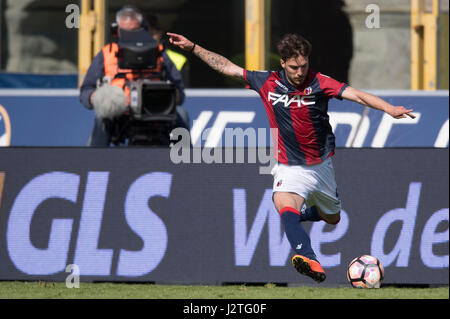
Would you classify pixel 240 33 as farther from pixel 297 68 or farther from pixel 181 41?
pixel 297 68

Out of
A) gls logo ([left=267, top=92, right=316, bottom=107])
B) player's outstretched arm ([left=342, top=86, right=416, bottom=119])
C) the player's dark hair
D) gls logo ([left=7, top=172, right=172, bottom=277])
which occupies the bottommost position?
gls logo ([left=7, top=172, right=172, bottom=277])

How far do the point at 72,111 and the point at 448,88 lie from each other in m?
4.67

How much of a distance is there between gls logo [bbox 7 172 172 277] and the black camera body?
624 mm

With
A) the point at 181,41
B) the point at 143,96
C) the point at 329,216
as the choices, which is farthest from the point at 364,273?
the point at 143,96

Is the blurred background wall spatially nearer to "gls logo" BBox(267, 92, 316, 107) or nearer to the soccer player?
the soccer player

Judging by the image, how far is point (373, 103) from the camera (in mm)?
6867

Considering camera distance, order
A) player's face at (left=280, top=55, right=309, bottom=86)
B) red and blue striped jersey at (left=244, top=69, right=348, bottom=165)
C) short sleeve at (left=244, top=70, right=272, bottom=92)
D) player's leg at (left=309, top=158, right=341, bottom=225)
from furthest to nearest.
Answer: player's leg at (left=309, top=158, right=341, bottom=225) → short sleeve at (left=244, top=70, right=272, bottom=92) → red and blue striped jersey at (left=244, top=69, right=348, bottom=165) → player's face at (left=280, top=55, right=309, bottom=86)

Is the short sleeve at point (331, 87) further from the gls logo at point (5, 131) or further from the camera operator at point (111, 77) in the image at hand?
the gls logo at point (5, 131)

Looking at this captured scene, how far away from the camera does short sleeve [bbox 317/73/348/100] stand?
7.15m

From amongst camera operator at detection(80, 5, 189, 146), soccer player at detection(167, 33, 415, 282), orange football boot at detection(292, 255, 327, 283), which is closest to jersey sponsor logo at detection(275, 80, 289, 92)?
soccer player at detection(167, 33, 415, 282)
